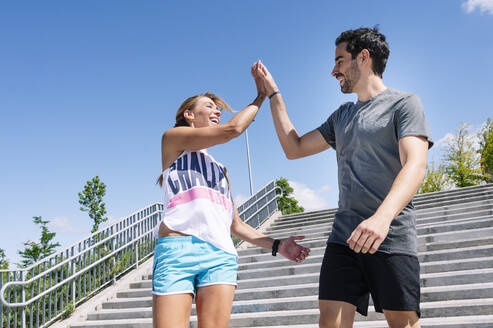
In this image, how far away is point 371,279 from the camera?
1.87 m

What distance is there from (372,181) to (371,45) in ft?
2.37

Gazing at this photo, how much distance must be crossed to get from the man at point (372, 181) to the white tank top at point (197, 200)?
54 centimetres

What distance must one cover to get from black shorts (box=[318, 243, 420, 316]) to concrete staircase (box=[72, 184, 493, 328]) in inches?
102

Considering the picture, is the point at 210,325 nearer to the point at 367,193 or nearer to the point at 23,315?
the point at 367,193

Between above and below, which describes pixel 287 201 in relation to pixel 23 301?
above

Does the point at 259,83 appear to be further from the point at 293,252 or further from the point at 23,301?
the point at 23,301

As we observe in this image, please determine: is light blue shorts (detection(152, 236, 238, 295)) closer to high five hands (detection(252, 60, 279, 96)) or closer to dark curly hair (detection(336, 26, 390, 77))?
high five hands (detection(252, 60, 279, 96))

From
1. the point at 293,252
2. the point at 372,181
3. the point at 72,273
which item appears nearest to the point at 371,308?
the point at 293,252

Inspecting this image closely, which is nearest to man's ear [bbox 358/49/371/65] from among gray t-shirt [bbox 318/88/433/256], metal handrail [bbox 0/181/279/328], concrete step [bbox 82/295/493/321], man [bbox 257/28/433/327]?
man [bbox 257/28/433/327]

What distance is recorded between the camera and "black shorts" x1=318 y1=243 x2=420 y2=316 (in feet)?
5.79

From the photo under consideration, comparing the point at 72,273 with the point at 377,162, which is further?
the point at 72,273

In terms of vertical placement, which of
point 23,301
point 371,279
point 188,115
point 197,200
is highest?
point 188,115

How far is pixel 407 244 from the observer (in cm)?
184

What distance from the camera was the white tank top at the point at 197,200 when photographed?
1.94 meters
